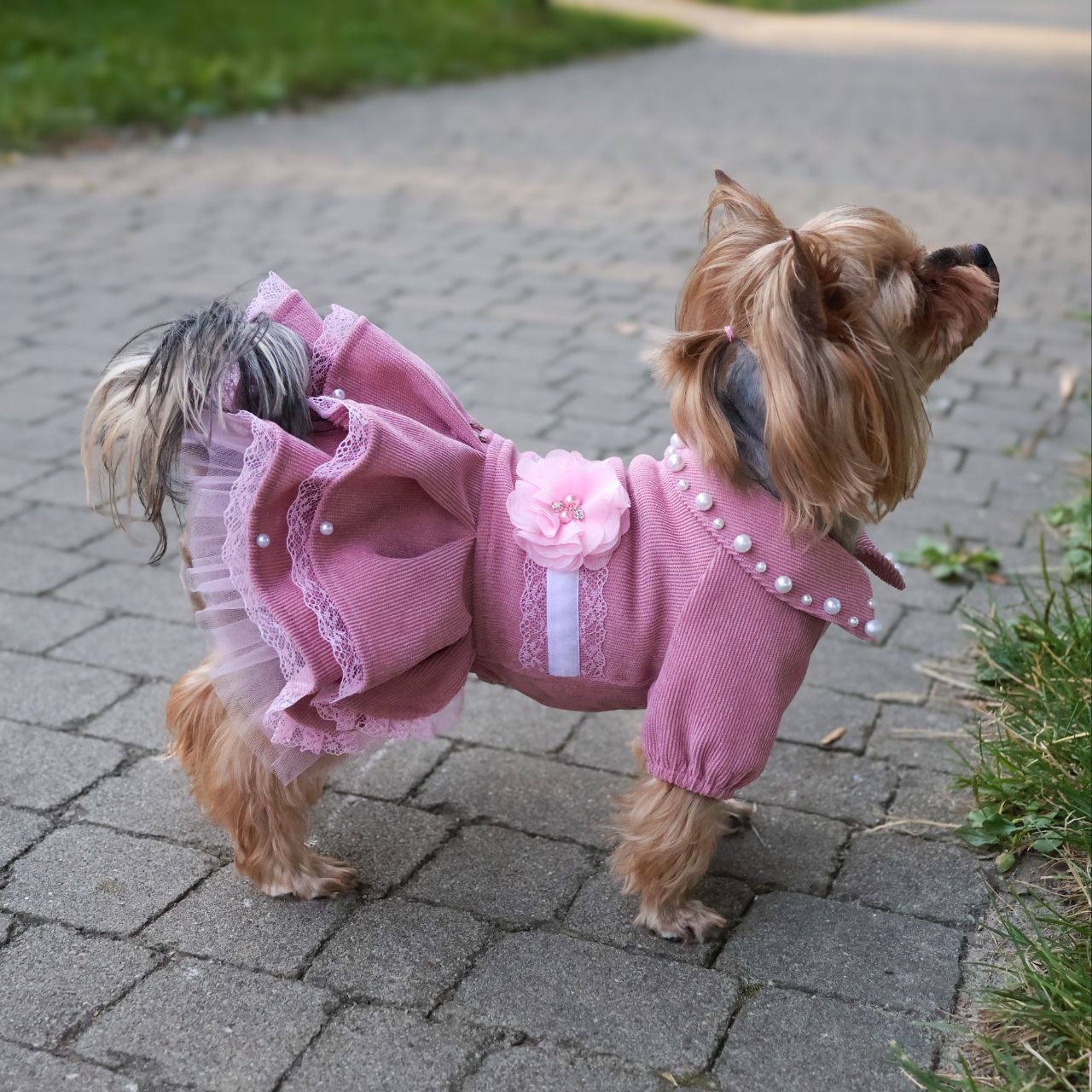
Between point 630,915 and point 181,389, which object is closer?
point 181,389

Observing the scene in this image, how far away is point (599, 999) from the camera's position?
2613mm

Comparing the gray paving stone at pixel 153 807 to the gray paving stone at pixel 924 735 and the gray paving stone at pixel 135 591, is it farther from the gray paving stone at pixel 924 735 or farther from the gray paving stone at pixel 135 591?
the gray paving stone at pixel 924 735

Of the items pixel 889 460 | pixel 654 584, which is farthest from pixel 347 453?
pixel 889 460

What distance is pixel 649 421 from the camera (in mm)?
5547

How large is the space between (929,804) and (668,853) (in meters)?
0.89

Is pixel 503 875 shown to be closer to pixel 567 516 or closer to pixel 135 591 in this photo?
pixel 567 516

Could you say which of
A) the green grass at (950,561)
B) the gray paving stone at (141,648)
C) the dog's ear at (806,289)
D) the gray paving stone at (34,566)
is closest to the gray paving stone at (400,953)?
the gray paving stone at (141,648)

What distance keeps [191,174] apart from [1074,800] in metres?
8.51

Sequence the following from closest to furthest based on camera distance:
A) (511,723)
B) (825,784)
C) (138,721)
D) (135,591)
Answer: (825,784)
(138,721)
(511,723)
(135,591)

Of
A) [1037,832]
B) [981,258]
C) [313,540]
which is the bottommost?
[1037,832]

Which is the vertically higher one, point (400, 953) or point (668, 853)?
point (668, 853)

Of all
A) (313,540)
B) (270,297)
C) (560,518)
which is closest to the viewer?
(313,540)

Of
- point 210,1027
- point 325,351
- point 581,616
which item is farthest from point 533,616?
point 210,1027

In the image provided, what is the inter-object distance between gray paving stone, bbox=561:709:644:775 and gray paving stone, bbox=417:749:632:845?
0.16 ft
